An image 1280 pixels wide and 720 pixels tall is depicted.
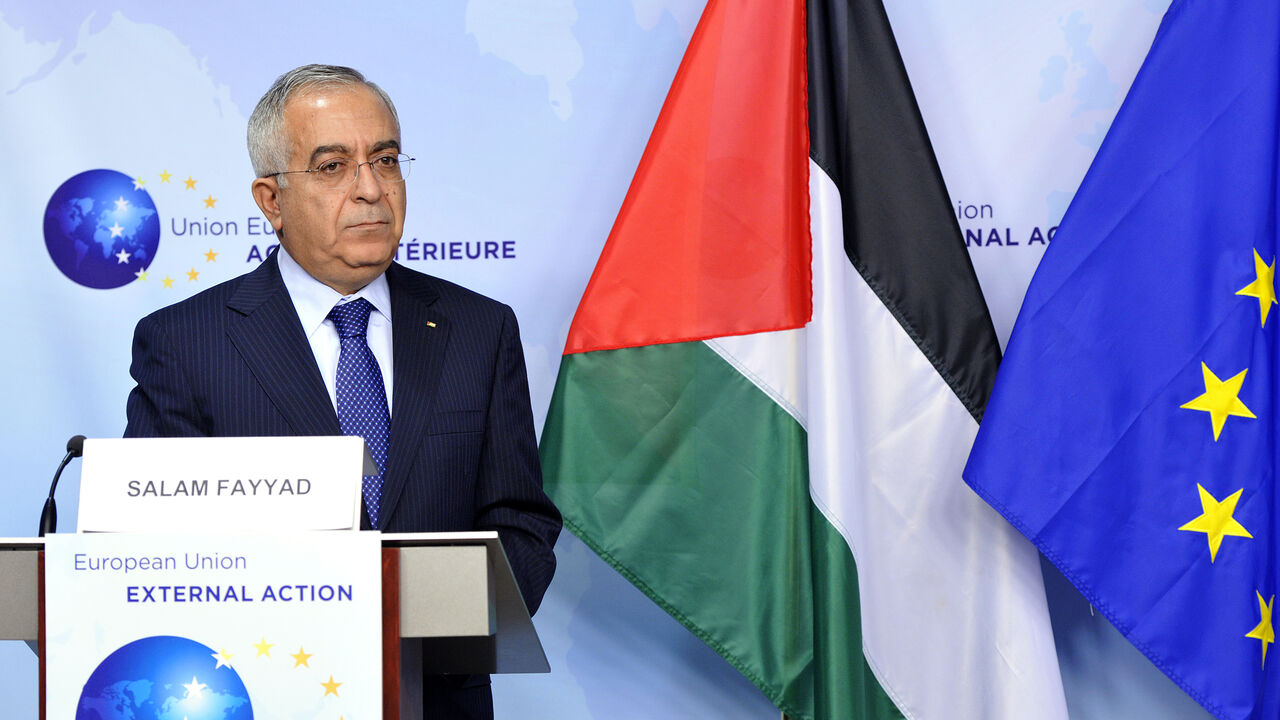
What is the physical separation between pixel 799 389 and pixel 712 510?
32 centimetres

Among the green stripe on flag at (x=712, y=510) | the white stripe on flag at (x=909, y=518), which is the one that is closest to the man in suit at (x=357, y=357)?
the green stripe on flag at (x=712, y=510)

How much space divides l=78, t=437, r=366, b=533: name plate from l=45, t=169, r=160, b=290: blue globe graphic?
181cm

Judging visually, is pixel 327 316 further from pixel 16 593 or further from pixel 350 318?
pixel 16 593

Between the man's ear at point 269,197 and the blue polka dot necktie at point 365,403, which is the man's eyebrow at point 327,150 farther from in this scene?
the blue polka dot necktie at point 365,403

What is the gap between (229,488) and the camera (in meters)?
1.31

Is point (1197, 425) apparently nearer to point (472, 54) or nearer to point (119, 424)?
point (472, 54)

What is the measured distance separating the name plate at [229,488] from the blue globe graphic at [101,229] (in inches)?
71.3

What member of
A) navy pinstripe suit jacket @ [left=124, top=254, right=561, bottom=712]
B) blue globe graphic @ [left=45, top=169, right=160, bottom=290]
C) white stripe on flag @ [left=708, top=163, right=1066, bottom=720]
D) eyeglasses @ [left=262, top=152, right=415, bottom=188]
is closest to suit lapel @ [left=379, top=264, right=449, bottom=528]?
navy pinstripe suit jacket @ [left=124, top=254, right=561, bottom=712]

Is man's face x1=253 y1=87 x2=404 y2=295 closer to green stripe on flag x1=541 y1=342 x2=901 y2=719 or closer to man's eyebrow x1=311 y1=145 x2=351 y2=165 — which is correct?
man's eyebrow x1=311 y1=145 x2=351 y2=165

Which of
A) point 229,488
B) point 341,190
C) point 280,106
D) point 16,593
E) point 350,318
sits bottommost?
point 16,593

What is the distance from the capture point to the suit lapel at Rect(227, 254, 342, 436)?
73.5 inches

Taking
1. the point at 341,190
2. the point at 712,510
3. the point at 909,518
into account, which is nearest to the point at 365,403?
the point at 341,190

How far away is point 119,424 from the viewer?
2.96 m

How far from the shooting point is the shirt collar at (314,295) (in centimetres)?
203
